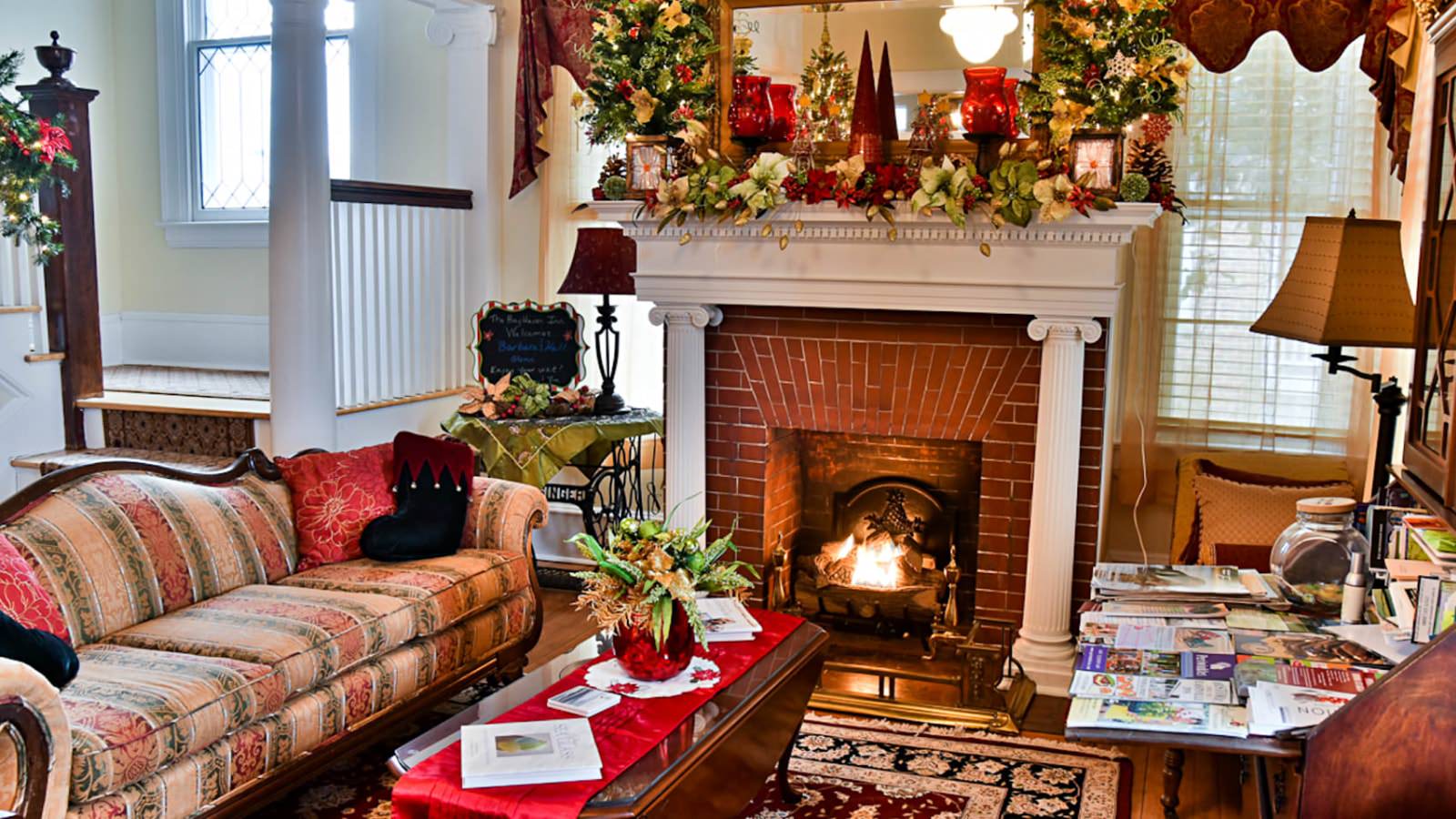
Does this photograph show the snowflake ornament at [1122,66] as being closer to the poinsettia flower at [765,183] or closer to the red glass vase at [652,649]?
the poinsettia flower at [765,183]

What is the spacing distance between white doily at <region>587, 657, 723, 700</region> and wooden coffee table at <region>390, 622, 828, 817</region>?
68 mm

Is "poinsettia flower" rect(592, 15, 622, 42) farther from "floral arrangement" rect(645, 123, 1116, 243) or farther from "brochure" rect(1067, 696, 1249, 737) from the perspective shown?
"brochure" rect(1067, 696, 1249, 737)

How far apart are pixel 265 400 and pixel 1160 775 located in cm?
441

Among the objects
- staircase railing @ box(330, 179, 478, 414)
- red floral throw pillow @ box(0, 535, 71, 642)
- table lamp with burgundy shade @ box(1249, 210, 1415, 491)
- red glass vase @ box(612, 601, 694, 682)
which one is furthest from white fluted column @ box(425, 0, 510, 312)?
table lamp with burgundy shade @ box(1249, 210, 1415, 491)

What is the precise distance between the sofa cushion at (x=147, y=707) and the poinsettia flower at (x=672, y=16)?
2.52 meters

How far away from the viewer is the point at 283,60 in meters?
4.99

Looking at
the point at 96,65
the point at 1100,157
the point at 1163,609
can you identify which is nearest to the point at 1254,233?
the point at 1100,157

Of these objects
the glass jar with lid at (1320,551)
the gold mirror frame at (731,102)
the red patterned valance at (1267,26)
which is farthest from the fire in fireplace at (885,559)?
the red patterned valance at (1267,26)

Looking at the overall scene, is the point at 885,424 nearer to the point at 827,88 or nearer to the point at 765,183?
the point at 765,183

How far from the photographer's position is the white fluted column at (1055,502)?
4.24 metres

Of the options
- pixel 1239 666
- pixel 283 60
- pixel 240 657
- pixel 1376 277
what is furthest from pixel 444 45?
pixel 1239 666

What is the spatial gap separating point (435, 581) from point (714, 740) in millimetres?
1392

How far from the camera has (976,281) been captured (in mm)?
4270

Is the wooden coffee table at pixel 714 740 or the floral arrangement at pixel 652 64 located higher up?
the floral arrangement at pixel 652 64
